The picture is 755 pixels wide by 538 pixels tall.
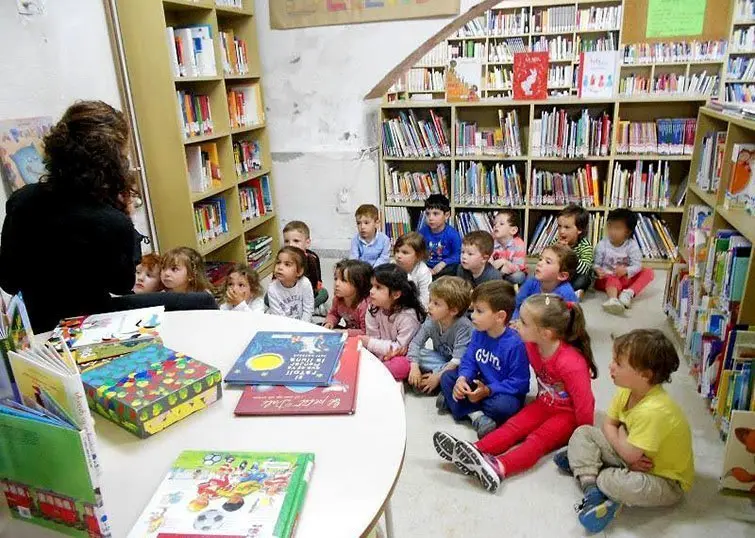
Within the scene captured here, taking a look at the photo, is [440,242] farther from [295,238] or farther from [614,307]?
[614,307]

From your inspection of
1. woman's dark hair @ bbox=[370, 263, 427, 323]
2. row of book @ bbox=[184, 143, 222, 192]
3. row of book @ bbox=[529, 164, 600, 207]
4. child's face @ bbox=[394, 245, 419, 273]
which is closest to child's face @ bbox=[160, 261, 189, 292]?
row of book @ bbox=[184, 143, 222, 192]

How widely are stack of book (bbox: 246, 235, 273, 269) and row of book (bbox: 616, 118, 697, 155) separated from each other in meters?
2.82

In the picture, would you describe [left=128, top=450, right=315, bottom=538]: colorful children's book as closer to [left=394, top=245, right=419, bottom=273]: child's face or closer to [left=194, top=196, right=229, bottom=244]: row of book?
[left=394, top=245, right=419, bottom=273]: child's face

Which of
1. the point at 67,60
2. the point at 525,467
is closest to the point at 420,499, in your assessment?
the point at 525,467

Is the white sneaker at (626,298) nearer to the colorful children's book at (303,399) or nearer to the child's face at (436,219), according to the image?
the child's face at (436,219)

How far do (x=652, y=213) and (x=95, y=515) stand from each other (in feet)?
14.1

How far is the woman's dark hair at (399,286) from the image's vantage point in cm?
257

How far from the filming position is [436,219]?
3.85 metres

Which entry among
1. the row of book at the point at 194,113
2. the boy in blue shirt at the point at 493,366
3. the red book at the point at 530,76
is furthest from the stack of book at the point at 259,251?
the boy in blue shirt at the point at 493,366

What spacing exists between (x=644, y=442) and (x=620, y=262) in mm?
2266

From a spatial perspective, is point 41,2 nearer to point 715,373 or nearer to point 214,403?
point 214,403

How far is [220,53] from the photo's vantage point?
3686mm

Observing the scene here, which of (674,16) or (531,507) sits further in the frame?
(674,16)

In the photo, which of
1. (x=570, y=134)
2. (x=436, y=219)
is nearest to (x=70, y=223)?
(x=436, y=219)
